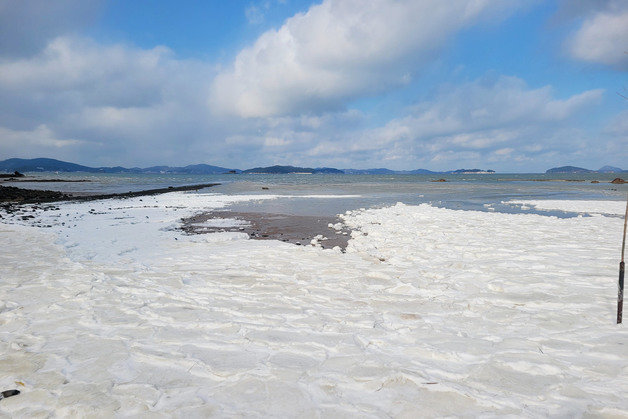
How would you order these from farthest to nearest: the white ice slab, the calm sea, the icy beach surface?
the calm sea → the white ice slab → the icy beach surface

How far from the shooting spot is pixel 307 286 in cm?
677

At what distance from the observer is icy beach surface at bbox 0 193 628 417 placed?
3.23m

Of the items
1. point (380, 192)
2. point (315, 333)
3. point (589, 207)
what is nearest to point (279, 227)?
point (315, 333)

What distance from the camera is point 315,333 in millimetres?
4691

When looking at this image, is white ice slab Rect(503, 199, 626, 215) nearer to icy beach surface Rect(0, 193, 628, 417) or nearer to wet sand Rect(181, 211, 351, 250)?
icy beach surface Rect(0, 193, 628, 417)

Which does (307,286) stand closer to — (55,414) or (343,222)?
(55,414)

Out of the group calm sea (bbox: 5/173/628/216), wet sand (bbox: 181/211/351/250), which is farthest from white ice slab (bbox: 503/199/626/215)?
wet sand (bbox: 181/211/351/250)

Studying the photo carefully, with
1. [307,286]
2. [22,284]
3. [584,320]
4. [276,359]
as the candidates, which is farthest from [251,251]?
[584,320]

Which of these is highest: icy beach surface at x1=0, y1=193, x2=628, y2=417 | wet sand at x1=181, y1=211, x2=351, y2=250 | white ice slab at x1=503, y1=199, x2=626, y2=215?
white ice slab at x1=503, y1=199, x2=626, y2=215

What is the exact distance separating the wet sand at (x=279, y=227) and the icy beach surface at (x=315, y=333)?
8.54 feet

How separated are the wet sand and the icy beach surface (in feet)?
8.54

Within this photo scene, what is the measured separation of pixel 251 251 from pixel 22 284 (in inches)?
196

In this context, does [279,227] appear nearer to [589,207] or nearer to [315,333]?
[315,333]

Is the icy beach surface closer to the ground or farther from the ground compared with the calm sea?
closer to the ground
